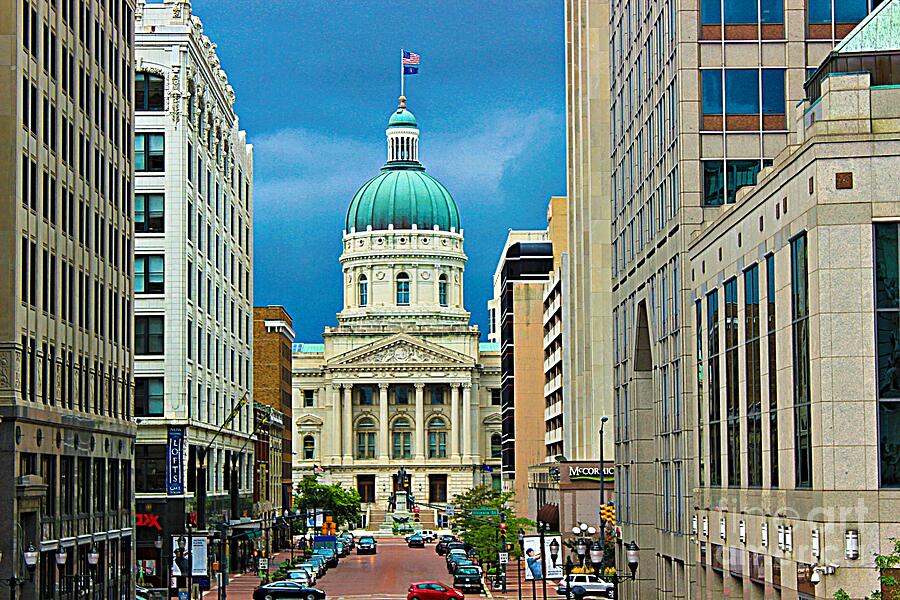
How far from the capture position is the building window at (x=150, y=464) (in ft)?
279

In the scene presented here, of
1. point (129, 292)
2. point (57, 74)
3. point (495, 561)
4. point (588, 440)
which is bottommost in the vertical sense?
point (495, 561)

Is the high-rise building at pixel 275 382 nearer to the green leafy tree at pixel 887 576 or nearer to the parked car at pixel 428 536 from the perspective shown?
the parked car at pixel 428 536

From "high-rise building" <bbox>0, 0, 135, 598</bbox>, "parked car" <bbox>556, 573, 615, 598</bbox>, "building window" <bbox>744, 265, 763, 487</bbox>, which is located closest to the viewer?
"building window" <bbox>744, 265, 763, 487</bbox>

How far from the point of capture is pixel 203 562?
255 feet

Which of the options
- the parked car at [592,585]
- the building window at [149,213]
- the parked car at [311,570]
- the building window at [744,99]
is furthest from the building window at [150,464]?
the building window at [744,99]

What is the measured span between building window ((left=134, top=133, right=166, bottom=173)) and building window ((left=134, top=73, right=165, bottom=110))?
1457 mm

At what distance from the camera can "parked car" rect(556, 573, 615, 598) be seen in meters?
69.6

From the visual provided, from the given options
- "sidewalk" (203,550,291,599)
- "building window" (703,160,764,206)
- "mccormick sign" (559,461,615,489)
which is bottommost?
"sidewalk" (203,550,291,599)

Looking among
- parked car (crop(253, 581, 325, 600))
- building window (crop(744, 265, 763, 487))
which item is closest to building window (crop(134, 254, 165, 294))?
parked car (crop(253, 581, 325, 600))

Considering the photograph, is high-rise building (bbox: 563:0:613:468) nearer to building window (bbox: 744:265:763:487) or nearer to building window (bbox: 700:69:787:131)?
building window (bbox: 700:69:787:131)

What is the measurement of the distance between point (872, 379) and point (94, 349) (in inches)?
1496

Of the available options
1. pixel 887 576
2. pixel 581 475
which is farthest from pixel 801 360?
pixel 581 475

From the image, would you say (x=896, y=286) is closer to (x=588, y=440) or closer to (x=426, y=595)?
(x=426, y=595)

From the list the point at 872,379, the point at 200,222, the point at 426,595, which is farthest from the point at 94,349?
the point at 872,379
